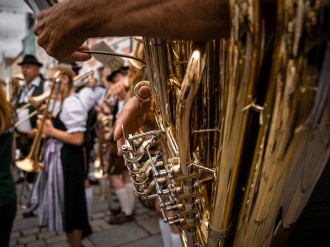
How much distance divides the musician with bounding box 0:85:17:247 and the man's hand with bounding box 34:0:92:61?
1.59m

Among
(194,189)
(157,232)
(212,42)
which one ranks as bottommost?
(157,232)

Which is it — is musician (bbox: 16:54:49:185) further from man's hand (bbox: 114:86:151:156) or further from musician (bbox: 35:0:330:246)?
musician (bbox: 35:0:330:246)

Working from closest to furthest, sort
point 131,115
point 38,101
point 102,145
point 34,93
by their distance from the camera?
point 131,115
point 38,101
point 34,93
point 102,145

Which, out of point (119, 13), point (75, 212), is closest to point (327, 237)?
point (119, 13)

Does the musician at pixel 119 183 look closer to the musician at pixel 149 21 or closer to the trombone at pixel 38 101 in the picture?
the trombone at pixel 38 101

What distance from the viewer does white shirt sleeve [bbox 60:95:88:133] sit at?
2.81 meters

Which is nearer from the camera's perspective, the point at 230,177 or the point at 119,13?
the point at 119,13

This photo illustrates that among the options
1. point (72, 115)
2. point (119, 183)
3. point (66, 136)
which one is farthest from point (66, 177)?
point (119, 183)

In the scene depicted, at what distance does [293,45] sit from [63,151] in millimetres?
2777

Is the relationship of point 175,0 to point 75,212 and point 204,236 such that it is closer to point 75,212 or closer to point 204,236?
point 204,236

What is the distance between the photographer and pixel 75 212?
283 cm

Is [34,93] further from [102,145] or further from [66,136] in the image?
[66,136]

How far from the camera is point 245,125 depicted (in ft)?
1.95

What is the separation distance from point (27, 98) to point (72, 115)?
1955mm
